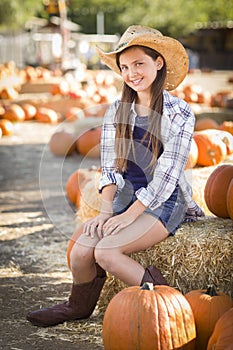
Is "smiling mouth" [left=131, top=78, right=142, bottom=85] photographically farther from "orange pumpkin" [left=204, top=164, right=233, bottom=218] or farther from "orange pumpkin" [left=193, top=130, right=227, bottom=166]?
"orange pumpkin" [left=193, top=130, right=227, bottom=166]

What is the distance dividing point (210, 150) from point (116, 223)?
2605 millimetres

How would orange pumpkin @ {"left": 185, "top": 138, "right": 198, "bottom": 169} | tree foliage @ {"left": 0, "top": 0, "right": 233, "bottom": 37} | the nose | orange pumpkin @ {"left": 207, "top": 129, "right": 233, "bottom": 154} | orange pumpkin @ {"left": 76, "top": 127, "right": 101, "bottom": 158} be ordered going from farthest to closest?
tree foliage @ {"left": 0, "top": 0, "right": 233, "bottom": 37} < orange pumpkin @ {"left": 76, "top": 127, "right": 101, "bottom": 158} < orange pumpkin @ {"left": 207, "top": 129, "right": 233, "bottom": 154} < orange pumpkin @ {"left": 185, "top": 138, "right": 198, "bottom": 169} < the nose

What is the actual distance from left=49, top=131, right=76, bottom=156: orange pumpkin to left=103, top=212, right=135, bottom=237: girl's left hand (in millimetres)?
5430

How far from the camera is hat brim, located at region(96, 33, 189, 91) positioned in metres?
3.35

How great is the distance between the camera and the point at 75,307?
3.35 meters

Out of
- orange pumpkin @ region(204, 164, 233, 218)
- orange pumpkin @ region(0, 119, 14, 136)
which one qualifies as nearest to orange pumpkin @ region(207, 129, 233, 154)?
orange pumpkin @ region(204, 164, 233, 218)

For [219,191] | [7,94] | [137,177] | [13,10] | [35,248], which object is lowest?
[35,248]

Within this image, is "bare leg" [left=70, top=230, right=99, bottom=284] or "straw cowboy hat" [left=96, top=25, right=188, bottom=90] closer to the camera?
"bare leg" [left=70, top=230, right=99, bottom=284]

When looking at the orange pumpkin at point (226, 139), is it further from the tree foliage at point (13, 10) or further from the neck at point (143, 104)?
the tree foliage at point (13, 10)

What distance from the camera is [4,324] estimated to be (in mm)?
3336

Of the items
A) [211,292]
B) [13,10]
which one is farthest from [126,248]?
[13,10]

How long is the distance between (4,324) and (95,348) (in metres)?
0.58

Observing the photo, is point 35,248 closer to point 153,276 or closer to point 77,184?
point 77,184

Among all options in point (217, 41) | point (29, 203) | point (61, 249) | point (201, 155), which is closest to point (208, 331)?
point (61, 249)
